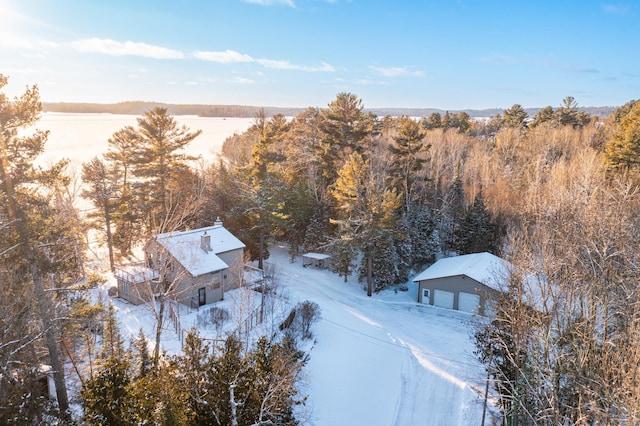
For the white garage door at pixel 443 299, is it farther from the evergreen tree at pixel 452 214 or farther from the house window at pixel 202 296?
the house window at pixel 202 296

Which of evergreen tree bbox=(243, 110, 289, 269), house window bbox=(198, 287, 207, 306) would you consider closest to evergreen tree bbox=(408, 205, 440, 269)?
evergreen tree bbox=(243, 110, 289, 269)

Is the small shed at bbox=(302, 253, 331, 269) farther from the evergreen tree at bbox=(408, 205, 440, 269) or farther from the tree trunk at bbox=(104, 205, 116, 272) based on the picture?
the tree trunk at bbox=(104, 205, 116, 272)

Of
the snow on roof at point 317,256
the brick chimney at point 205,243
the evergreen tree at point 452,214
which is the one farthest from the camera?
the evergreen tree at point 452,214

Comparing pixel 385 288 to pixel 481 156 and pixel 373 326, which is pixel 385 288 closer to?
pixel 373 326

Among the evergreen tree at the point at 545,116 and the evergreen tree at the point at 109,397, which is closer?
the evergreen tree at the point at 109,397

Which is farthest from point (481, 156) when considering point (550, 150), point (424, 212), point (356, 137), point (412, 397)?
point (412, 397)

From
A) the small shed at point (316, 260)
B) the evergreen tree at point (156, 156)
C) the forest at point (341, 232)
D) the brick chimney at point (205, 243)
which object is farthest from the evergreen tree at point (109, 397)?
the small shed at point (316, 260)

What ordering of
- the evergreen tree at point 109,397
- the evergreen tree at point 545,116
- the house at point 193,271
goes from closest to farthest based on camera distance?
the evergreen tree at point 109,397 < the house at point 193,271 < the evergreen tree at point 545,116

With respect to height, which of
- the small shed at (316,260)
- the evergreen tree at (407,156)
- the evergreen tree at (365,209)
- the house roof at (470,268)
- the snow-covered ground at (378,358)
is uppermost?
the evergreen tree at (407,156)
